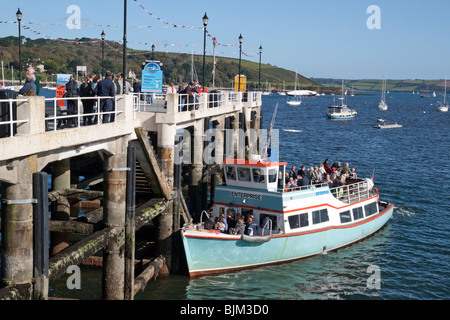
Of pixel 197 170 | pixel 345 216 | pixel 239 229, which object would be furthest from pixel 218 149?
pixel 239 229

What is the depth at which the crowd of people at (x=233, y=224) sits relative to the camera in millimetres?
22766

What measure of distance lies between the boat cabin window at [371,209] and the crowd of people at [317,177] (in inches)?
79.9

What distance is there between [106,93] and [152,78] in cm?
850

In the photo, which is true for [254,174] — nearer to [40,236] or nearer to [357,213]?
[357,213]

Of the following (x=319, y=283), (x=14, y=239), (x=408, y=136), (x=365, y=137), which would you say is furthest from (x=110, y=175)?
(x=408, y=136)

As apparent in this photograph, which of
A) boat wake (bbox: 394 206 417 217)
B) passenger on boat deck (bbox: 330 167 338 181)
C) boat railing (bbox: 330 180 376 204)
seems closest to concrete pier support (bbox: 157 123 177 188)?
boat railing (bbox: 330 180 376 204)

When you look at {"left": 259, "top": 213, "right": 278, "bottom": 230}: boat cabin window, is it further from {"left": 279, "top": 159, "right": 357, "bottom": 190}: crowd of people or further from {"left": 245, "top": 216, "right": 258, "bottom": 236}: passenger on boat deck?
{"left": 279, "top": 159, "right": 357, "bottom": 190}: crowd of people

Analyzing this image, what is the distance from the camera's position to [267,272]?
77.8 ft

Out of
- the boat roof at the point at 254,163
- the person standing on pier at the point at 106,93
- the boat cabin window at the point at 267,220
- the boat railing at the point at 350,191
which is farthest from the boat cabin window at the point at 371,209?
the person standing on pier at the point at 106,93

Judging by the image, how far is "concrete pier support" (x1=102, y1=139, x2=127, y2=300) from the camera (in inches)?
687

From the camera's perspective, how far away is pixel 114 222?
1748cm
